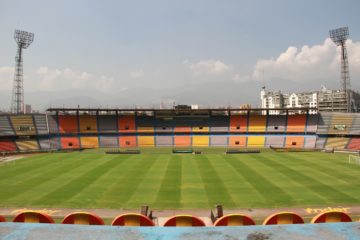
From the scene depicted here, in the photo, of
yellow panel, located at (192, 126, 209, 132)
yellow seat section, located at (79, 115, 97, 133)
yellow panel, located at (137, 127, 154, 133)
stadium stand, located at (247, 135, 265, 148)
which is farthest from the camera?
yellow panel, located at (192, 126, 209, 132)

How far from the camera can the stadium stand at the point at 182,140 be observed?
69844 millimetres

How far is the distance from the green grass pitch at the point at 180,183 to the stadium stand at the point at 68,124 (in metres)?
24.3

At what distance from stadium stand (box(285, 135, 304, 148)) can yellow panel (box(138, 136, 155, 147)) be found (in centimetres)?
3157

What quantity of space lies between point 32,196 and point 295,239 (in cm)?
2910

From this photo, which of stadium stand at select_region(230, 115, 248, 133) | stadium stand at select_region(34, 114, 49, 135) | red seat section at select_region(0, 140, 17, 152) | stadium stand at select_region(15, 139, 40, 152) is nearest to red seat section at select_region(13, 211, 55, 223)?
stadium stand at select_region(15, 139, 40, 152)

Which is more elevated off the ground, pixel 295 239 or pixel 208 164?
pixel 295 239

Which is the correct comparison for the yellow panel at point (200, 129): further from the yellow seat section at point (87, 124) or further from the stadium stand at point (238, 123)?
the yellow seat section at point (87, 124)

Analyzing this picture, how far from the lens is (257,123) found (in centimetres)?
7369

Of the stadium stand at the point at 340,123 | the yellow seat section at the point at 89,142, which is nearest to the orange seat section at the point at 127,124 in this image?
the yellow seat section at the point at 89,142

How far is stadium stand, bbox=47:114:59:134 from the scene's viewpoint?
6896 cm

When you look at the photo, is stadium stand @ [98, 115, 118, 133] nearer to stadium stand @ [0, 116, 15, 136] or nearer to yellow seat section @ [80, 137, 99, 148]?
yellow seat section @ [80, 137, 99, 148]

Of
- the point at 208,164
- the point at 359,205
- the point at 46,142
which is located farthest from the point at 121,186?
the point at 46,142

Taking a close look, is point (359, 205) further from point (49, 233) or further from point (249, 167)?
point (49, 233)

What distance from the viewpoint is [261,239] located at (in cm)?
330
